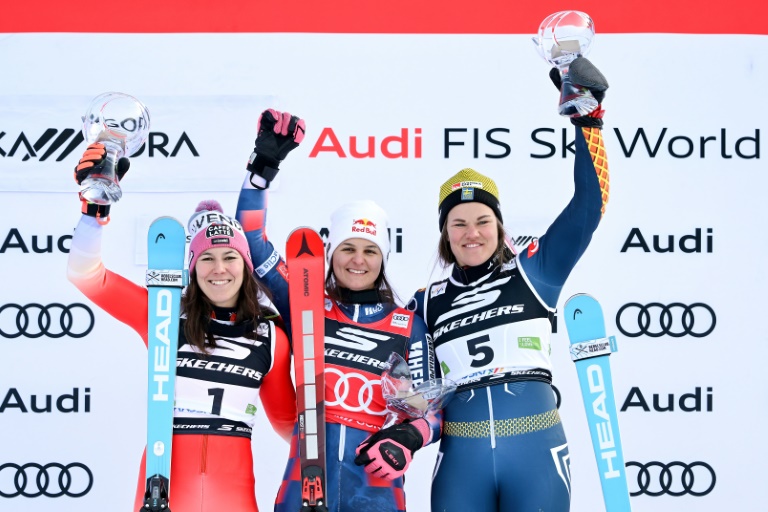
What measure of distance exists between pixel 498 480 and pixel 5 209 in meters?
2.64

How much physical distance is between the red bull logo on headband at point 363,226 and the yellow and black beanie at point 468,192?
0.27 metres

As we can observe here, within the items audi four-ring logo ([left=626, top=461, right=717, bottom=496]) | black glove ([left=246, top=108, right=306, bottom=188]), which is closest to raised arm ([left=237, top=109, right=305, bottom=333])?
black glove ([left=246, top=108, right=306, bottom=188])

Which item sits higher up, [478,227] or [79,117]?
[79,117]

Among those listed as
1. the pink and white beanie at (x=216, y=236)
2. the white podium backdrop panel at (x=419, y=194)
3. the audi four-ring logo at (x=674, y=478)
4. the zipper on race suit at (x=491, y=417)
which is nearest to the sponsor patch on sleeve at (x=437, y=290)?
the zipper on race suit at (x=491, y=417)

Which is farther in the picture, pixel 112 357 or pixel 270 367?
pixel 112 357

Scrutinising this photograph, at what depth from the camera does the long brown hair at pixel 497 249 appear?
3.25 m

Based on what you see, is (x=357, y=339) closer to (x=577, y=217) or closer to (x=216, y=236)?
(x=216, y=236)

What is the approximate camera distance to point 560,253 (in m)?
3.12

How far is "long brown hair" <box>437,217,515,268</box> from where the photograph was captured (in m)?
3.25

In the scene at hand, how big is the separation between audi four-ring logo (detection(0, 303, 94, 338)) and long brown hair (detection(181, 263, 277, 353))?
1.38 m

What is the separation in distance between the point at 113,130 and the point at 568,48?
1464 millimetres

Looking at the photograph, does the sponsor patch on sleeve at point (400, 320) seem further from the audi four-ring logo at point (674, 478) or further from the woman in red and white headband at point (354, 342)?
the audi four-ring logo at point (674, 478)
